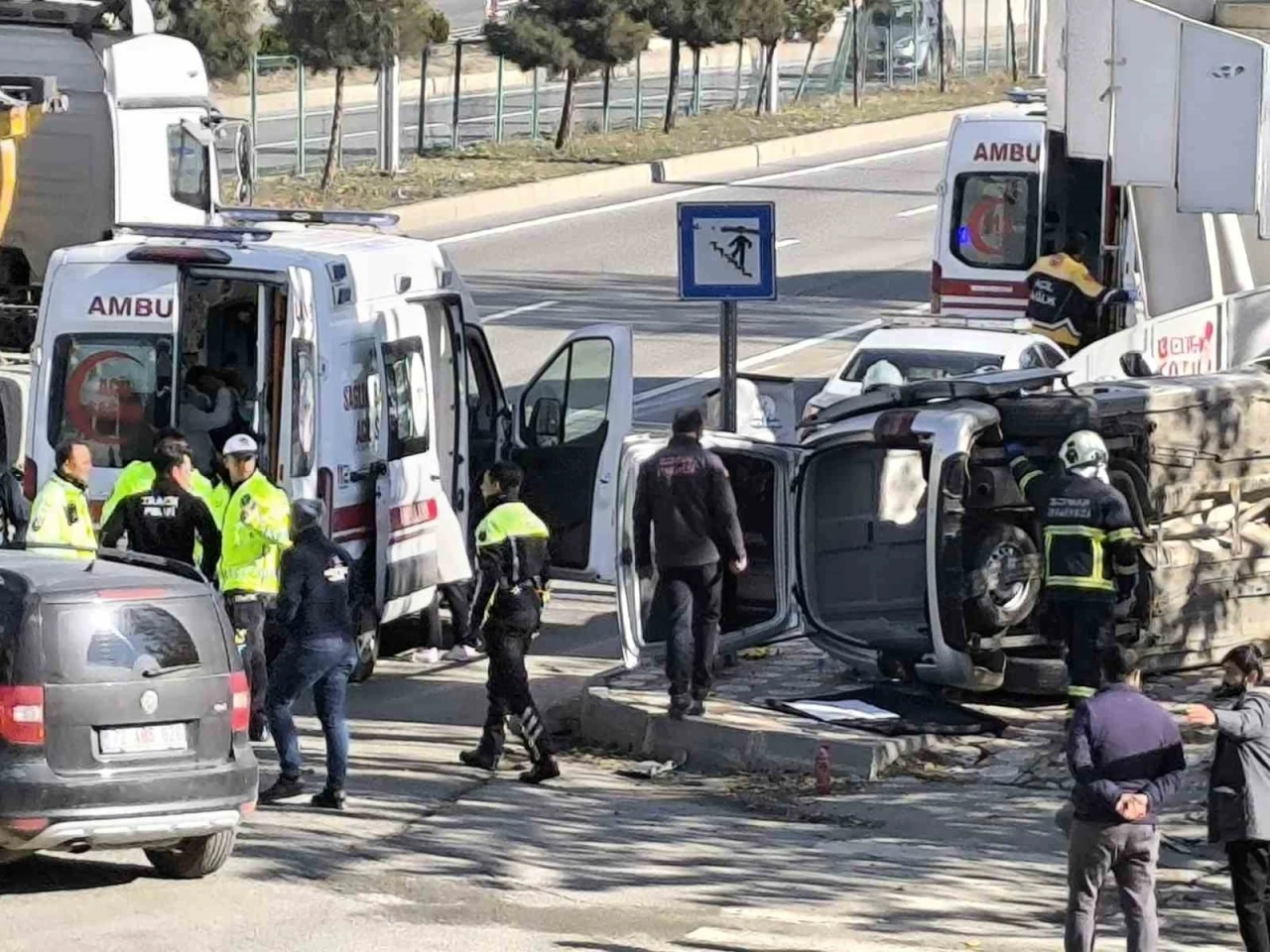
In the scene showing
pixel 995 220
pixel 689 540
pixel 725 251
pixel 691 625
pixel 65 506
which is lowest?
pixel 691 625

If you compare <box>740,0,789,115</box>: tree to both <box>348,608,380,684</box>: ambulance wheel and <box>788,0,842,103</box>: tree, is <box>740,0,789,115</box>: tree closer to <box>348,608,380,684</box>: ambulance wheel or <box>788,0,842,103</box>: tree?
<box>788,0,842,103</box>: tree

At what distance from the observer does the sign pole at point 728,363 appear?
48.4ft

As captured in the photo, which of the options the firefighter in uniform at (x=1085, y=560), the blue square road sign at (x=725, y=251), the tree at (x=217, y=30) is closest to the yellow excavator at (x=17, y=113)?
the blue square road sign at (x=725, y=251)

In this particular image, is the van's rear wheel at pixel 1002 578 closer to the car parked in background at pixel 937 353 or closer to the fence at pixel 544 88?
the car parked in background at pixel 937 353

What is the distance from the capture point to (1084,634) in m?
12.8

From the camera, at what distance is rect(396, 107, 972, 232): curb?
34.1m

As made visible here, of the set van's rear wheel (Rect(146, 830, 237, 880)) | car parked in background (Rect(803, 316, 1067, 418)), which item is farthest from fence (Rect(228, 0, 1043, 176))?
van's rear wheel (Rect(146, 830, 237, 880))

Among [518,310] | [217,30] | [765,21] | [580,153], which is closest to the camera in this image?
[518,310]

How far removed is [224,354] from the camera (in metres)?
16.1

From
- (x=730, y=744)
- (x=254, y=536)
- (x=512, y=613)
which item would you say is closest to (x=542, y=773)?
Result: (x=512, y=613)

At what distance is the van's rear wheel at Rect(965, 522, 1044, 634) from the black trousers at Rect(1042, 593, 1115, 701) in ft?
2.47

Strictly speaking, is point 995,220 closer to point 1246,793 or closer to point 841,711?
point 841,711

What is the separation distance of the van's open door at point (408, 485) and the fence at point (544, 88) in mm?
18714

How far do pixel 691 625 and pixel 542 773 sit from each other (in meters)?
1.18
